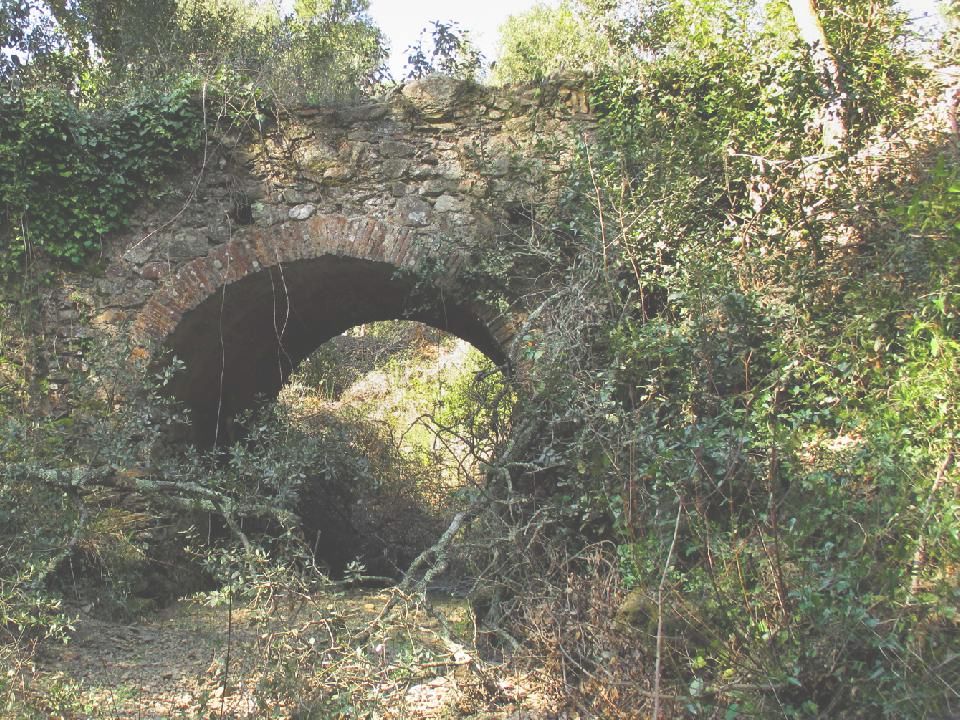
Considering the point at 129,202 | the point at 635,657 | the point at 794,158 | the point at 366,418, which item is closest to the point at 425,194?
the point at 129,202

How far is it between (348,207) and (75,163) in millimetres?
1969

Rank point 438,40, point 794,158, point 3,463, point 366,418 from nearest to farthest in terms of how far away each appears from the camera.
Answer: point 3,463, point 794,158, point 438,40, point 366,418

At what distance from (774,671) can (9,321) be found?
5.47m

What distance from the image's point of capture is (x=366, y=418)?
1078cm

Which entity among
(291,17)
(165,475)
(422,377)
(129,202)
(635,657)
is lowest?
(635,657)

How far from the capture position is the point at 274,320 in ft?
22.0

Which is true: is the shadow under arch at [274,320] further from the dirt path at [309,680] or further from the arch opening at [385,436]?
the dirt path at [309,680]

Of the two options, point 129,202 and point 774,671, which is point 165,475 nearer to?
point 129,202

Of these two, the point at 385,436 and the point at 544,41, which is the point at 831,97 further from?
the point at 544,41

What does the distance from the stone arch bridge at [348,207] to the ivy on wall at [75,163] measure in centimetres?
20

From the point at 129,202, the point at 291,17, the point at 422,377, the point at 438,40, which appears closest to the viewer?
the point at 129,202

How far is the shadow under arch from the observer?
243 inches

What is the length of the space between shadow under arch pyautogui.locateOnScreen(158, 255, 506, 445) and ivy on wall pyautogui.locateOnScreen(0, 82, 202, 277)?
985 mm

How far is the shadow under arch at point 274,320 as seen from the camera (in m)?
6.18
